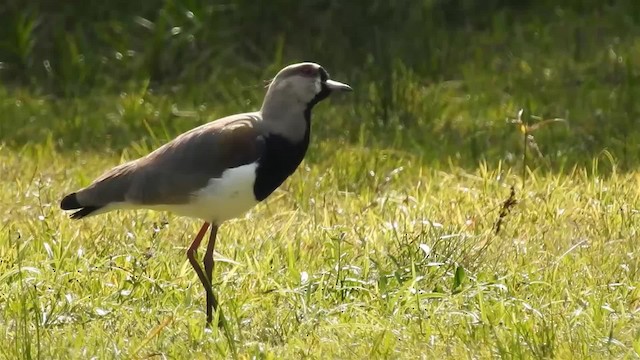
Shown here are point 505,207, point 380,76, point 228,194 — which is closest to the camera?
point 228,194

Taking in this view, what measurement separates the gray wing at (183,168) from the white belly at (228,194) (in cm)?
3

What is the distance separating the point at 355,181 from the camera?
6.56 m

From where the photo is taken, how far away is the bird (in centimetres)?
477

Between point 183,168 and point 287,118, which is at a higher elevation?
point 287,118

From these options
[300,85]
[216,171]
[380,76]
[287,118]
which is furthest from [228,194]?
[380,76]

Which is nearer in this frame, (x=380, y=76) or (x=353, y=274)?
(x=353, y=274)

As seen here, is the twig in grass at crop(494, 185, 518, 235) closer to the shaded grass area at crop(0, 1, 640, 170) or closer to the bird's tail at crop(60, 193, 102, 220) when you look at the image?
the shaded grass area at crop(0, 1, 640, 170)

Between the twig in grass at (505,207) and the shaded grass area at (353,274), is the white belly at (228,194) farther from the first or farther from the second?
the twig in grass at (505,207)

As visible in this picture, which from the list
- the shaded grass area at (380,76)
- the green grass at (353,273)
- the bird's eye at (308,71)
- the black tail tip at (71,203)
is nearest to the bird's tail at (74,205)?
the black tail tip at (71,203)

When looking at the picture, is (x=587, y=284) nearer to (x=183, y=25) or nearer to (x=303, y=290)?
(x=303, y=290)

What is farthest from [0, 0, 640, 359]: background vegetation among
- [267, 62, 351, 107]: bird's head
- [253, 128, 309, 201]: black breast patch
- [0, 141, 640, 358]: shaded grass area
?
[267, 62, 351, 107]: bird's head

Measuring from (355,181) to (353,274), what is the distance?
167cm

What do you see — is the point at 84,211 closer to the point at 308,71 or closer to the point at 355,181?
the point at 308,71

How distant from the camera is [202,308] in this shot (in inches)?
189
